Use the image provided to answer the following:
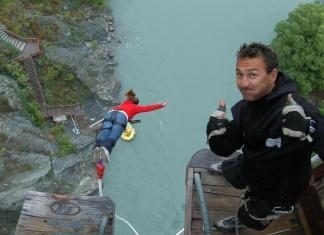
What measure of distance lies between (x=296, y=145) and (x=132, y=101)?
15.8 feet

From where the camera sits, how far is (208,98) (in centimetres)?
1462

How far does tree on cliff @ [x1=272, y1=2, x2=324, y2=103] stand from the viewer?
1506 cm

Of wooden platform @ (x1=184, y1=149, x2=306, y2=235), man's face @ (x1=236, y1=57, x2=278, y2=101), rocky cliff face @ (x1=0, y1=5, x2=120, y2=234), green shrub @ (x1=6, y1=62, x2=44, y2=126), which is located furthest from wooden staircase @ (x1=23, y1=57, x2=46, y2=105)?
man's face @ (x1=236, y1=57, x2=278, y2=101)

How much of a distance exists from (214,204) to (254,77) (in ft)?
6.77

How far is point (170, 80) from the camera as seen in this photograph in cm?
1479

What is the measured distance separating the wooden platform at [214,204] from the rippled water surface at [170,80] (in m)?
8.12

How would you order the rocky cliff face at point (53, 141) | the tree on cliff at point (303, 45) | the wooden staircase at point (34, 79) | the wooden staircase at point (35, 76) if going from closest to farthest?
the rocky cliff face at point (53, 141)
the wooden staircase at point (35, 76)
the wooden staircase at point (34, 79)
the tree on cliff at point (303, 45)

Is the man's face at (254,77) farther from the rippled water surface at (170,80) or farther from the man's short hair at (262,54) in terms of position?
the rippled water surface at (170,80)

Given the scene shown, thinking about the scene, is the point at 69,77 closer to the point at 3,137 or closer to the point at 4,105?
the point at 4,105

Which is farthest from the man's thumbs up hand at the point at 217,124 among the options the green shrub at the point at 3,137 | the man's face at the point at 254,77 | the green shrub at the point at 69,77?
the green shrub at the point at 69,77

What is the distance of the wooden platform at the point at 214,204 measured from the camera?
449 centimetres

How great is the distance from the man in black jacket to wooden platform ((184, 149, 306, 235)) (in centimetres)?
72

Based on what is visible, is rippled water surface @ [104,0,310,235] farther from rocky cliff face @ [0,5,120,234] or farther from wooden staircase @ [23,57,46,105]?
wooden staircase @ [23,57,46,105]

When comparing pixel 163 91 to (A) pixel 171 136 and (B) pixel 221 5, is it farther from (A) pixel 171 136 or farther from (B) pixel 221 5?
(B) pixel 221 5
